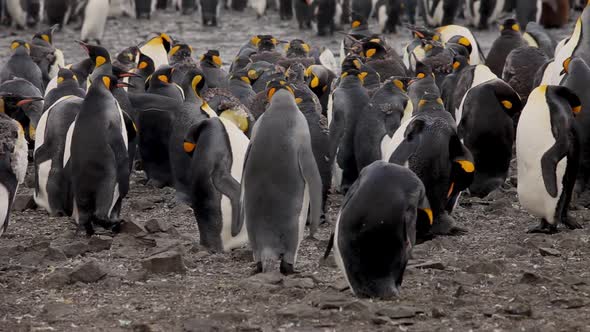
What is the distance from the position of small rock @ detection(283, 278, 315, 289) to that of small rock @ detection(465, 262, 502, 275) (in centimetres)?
88

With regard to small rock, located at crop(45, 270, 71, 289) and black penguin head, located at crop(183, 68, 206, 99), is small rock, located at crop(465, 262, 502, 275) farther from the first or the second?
black penguin head, located at crop(183, 68, 206, 99)

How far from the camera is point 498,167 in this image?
7.95m

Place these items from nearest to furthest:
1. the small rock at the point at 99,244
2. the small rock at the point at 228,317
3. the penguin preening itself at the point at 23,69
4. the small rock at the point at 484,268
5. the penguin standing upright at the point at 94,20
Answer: the small rock at the point at 228,317, the small rock at the point at 484,268, the small rock at the point at 99,244, the penguin preening itself at the point at 23,69, the penguin standing upright at the point at 94,20

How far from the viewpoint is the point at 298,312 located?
4.88 meters

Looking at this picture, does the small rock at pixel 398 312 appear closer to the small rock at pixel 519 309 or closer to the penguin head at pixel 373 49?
the small rock at pixel 519 309

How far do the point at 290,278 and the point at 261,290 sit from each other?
0.80 feet

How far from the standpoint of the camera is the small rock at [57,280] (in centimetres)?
554

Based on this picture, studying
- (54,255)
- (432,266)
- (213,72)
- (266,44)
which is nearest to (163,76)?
(213,72)

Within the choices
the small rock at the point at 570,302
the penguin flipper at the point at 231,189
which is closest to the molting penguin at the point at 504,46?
the penguin flipper at the point at 231,189

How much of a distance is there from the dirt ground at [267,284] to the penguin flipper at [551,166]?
30cm

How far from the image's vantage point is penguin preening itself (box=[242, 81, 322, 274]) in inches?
226

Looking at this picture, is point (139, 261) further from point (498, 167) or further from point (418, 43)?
point (418, 43)

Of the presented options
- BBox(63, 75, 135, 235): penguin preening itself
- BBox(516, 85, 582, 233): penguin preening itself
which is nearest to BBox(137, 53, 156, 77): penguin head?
BBox(63, 75, 135, 235): penguin preening itself

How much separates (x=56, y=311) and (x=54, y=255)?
3.65ft
